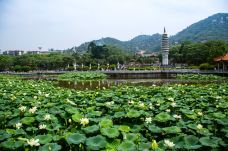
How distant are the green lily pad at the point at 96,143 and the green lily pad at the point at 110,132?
14 cm

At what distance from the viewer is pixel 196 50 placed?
54750 mm

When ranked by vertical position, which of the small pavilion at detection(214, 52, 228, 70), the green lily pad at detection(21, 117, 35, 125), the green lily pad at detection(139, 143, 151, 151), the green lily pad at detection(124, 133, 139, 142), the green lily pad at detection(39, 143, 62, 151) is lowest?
the green lily pad at detection(139, 143, 151, 151)

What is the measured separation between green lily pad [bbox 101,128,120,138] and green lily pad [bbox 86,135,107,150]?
0.47ft

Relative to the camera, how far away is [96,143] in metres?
3.59

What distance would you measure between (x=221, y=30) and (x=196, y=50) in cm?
12702

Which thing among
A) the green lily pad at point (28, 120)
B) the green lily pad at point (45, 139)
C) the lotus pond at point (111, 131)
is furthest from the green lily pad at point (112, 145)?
the green lily pad at point (28, 120)

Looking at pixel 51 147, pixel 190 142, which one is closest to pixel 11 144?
pixel 51 147

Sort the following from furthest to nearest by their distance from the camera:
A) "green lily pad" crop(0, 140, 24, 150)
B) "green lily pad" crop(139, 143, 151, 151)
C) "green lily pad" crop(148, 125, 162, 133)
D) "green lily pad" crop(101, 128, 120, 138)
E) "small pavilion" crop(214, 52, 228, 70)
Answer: "small pavilion" crop(214, 52, 228, 70), "green lily pad" crop(148, 125, 162, 133), "green lily pad" crop(101, 128, 120, 138), "green lily pad" crop(0, 140, 24, 150), "green lily pad" crop(139, 143, 151, 151)

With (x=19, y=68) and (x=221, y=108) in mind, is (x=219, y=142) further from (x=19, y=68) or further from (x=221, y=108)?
(x=19, y=68)

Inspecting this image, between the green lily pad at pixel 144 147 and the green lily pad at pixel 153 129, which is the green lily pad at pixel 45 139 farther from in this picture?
the green lily pad at pixel 153 129

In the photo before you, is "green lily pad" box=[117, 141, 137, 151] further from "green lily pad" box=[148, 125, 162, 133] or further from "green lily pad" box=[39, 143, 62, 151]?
"green lily pad" box=[148, 125, 162, 133]

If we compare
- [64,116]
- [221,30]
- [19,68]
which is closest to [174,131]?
[64,116]

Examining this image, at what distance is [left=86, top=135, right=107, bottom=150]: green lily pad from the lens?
3.47 m

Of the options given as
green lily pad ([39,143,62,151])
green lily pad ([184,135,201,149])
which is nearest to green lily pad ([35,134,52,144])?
green lily pad ([39,143,62,151])
